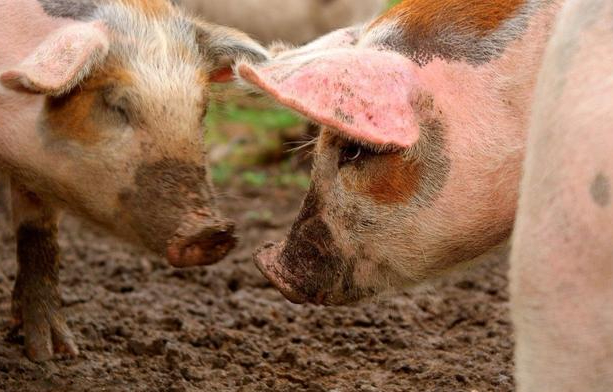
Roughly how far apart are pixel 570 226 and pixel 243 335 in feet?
8.34

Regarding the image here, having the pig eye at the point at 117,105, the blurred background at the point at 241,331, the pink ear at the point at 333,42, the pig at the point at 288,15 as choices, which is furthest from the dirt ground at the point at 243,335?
the pig at the point at 288,15

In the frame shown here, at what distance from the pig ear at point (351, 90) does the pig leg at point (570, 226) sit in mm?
661

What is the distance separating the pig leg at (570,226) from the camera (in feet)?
7.86

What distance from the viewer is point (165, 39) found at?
429cm

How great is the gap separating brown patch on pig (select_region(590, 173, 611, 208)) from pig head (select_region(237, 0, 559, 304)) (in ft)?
2.85

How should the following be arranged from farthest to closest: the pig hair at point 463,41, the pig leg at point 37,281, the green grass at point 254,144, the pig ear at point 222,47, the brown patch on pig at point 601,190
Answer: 1. the green grass at point 254,144
2. the pig leg at point 37,281
3. the pig ear at point 222,47
4. the pig hair at point 463,41
5. the brown patch on pig at point 601,190

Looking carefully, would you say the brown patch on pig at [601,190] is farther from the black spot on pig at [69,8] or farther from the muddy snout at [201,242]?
the black spot on pig at [69,8]

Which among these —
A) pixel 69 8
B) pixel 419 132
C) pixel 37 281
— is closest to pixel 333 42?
pixel 419 132

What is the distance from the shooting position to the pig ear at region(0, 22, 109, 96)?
3.70 meters

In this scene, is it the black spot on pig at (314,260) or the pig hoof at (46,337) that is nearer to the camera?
the black spot on pig at (314,260)

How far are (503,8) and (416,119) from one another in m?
0.44

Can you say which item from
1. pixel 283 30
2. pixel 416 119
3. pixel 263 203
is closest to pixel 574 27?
pixel 416 119

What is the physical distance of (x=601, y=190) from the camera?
240 centimetres

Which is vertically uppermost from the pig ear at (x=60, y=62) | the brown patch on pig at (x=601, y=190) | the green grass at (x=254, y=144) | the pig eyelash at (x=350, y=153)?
the green grass at (x=254, y=144)
